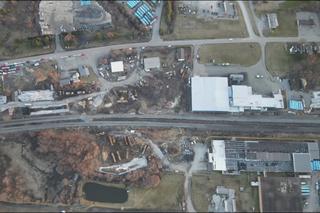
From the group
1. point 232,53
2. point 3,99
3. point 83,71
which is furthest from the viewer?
point 232,53

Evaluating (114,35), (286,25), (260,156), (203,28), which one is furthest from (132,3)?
(260,156)

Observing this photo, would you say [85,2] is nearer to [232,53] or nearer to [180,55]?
[180,55]

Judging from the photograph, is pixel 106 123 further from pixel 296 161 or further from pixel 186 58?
pixel 296 161

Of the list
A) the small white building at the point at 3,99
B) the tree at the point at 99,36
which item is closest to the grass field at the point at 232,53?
the tree at the point at 99,36

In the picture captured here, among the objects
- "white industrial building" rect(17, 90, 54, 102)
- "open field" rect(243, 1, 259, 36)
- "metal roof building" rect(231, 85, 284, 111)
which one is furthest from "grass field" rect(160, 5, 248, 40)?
"white industrial building" rect(17, 90, 54, 102)

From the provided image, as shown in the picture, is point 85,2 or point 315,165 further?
point 85,2

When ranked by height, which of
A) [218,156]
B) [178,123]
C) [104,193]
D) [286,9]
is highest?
[286,9]

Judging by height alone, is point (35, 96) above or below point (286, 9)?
below
